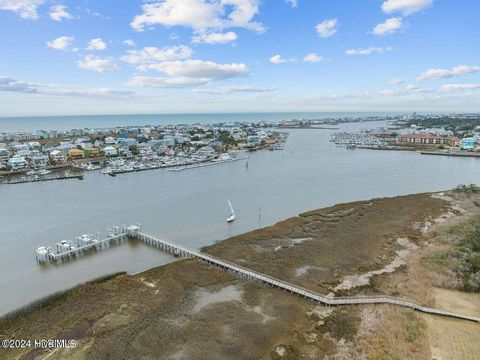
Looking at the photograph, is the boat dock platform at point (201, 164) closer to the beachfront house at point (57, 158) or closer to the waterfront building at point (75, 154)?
the beachfront house at point (57, 158)

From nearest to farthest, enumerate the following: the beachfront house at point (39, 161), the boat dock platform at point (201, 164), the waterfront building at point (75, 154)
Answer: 1. the boat dock platform at point (201, 164)
2. the beachfront house at point (39, 161)
3. the waterfront building at point (75, 154)

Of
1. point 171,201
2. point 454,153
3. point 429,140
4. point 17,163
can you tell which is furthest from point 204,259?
point 429,140

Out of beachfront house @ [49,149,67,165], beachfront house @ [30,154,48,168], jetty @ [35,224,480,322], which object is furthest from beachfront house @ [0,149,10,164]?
jetty @ [35,224,480,322]

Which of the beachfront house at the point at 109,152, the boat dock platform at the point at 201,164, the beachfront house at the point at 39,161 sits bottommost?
the boat dock platform at the point at 201,164

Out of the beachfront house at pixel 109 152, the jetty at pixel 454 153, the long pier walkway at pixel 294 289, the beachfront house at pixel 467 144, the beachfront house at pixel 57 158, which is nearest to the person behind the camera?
the long pier walkway at pixel 294 289

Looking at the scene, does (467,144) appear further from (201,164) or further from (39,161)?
(39,161)

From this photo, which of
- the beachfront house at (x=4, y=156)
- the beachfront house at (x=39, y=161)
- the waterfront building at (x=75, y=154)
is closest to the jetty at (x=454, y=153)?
the waterfront building at (x=75, y=154)

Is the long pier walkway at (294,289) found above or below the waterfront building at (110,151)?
below

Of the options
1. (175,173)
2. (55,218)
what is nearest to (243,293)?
(55,218)
